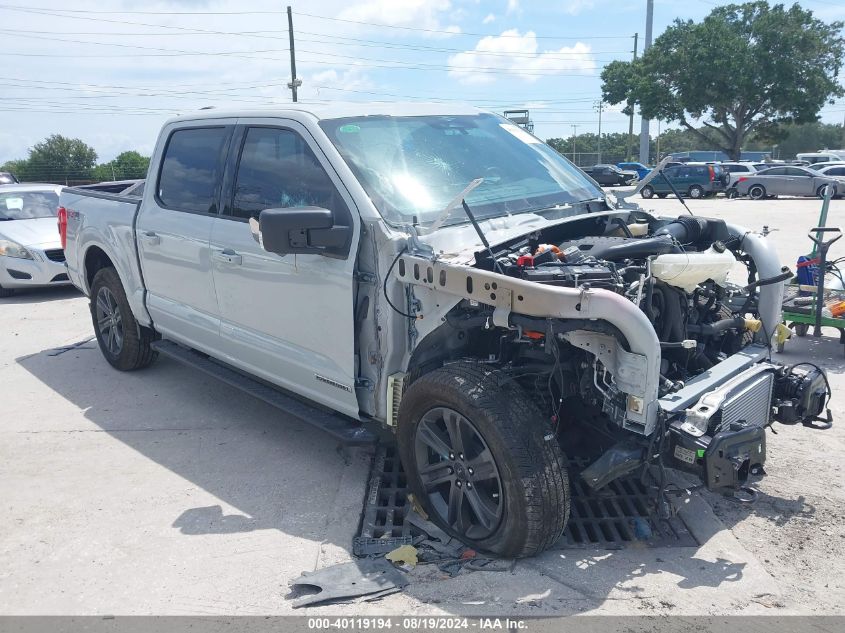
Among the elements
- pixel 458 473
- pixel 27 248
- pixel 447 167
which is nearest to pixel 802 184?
pixel 27 248

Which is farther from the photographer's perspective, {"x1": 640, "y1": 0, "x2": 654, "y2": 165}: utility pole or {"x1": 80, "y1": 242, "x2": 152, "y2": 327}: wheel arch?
{"x1": 640, "y1": 0, "x2": 654, "y2": 165}: utility pole

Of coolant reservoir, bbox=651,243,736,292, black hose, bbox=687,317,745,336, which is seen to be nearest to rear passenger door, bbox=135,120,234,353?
coolant reservoir, bbox=651,243,736,292

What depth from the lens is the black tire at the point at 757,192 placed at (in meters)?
29.8

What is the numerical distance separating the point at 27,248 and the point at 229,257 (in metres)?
6.89

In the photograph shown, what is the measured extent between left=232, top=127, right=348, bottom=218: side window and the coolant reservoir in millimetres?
1595

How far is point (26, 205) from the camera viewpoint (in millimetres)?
11258

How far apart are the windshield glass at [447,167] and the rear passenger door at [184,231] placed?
119cm

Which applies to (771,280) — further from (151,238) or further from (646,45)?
(646,45)

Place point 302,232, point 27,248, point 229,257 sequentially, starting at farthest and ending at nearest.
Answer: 1. point 27,248
2. point 229,257
3. point 302,232

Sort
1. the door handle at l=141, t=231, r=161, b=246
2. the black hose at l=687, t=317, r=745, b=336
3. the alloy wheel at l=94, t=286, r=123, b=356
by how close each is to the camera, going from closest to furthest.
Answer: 1. the black hose at l=687, t=317, r=745, b=336
2. the door handle at l=141, t=231, r=161, b=246
3. the alloy wheel at l=94, t=286, r=123, b=356

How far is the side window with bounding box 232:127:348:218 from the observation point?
4086 millimetres

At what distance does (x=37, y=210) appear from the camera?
11.3 metres

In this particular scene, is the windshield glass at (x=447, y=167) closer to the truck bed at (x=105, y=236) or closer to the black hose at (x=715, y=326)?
the black hose at (x=715, y=326)

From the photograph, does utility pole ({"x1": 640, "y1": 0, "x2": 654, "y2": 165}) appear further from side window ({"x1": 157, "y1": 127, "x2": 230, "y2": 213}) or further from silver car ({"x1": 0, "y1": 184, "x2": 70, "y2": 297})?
side window ({"x1": 157, "y1": 127, "x2": 230, "y2": 213})
